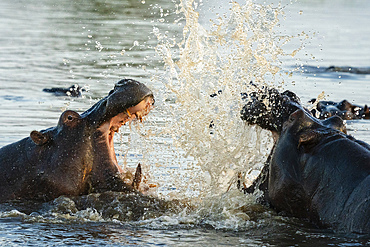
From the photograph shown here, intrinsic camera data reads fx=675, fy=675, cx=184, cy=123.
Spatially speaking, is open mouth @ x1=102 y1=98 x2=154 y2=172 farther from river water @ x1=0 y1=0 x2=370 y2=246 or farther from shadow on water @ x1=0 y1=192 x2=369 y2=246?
shadow on water @ x1=0 y1=192 x2=369 y2=246

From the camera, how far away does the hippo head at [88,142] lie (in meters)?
5.46

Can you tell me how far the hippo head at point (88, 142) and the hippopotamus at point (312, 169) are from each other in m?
0.98

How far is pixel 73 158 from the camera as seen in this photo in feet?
18.0

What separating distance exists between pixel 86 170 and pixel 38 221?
566mm

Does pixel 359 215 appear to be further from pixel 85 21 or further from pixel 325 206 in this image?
pixel 85 21

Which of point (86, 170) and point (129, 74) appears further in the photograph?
point (129, 74)

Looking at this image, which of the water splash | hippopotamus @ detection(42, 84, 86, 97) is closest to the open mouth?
the water splash

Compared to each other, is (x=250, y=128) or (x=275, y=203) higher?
(x=250, y=128)

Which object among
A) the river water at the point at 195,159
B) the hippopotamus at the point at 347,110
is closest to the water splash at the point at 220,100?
the river water at the point at 195,159

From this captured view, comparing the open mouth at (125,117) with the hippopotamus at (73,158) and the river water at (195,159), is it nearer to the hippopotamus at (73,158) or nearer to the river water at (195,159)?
the hippopotamus at (73,158)

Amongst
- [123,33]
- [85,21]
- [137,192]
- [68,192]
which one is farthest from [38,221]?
[85,21]

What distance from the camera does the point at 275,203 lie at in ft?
16.3

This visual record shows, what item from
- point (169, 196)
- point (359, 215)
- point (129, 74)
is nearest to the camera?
point (359, 215)

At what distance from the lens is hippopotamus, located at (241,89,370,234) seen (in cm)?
435
